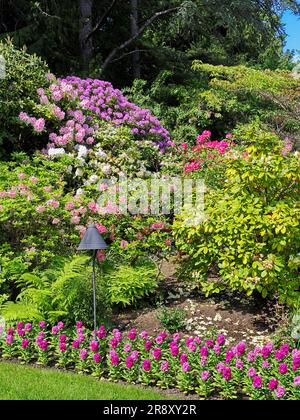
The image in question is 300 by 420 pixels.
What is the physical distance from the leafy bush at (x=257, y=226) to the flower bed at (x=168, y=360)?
88cm

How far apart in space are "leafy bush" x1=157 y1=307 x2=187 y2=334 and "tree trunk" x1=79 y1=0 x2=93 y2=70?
9.99 metres

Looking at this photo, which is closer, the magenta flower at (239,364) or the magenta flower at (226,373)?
the magenta flower at (226,373)

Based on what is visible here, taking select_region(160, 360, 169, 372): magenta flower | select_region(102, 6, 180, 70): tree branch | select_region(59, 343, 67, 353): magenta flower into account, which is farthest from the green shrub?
select_region(102, 6, 180, 70): tree branch

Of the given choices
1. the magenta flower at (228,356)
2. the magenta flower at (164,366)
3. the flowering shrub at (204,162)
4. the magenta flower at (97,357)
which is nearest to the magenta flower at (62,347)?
the magenta flower at (97,357)

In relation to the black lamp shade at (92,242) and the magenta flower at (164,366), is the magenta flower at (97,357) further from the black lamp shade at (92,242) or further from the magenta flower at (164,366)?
the black lamp shade at (92,242)

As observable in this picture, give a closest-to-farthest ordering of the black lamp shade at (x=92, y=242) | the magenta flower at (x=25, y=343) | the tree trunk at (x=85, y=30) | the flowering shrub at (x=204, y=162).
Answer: the black lamp shade at (x=92, y=242) < the magenta flower at (x=25, y=343) < the flowering shrub at (x=204, y=162) < the tree trunk at (x=85, y=30)

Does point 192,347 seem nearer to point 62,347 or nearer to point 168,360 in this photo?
point 168,360

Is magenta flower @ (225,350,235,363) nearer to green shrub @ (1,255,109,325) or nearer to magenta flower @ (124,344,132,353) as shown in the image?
magenta flower @ (124,344,132,353)

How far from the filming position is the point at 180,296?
629cm

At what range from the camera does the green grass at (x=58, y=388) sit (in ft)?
13.2

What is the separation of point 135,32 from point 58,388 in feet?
41.9

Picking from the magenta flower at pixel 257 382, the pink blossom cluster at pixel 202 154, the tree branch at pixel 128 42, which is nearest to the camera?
the magenta flower at pixel 257 382

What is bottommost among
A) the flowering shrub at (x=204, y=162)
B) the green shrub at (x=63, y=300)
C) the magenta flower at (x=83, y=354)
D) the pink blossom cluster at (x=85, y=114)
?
→ the magenta flower at (x=83, y=354)
